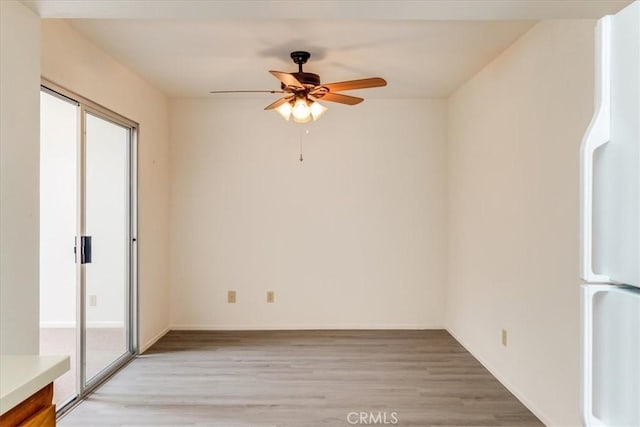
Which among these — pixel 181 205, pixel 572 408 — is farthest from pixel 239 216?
pixel 572 408

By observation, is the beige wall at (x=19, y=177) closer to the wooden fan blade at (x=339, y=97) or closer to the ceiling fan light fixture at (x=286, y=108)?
the ceiling fan light fixture at (x=286, y=108)

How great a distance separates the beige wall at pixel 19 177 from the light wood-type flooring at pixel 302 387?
107 centimetres

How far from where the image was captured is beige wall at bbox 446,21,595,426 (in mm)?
2238

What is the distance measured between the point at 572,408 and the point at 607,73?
195 cm

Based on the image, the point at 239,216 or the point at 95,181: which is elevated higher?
the point at 95,181

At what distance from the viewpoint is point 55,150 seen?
377 centimetres

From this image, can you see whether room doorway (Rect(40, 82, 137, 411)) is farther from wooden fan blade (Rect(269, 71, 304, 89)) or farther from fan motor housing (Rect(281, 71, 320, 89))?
fan motor housing (Rect(281, 71, 320, 89))

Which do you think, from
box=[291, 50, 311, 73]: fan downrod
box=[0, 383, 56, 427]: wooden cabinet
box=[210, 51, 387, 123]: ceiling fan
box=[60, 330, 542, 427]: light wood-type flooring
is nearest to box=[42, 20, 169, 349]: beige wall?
box=[60, 330, 542, 427]: light wood-type flooring

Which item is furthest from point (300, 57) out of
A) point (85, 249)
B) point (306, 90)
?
point (85, 249)

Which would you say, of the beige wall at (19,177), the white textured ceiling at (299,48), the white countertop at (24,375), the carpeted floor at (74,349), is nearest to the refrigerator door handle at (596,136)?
the white countertop at (24,375)

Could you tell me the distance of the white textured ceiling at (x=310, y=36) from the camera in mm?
1861

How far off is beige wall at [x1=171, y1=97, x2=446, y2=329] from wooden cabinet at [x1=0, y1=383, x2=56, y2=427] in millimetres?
3305

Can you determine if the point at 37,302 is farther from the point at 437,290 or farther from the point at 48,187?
the point at 437,290

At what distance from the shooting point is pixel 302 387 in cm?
299
